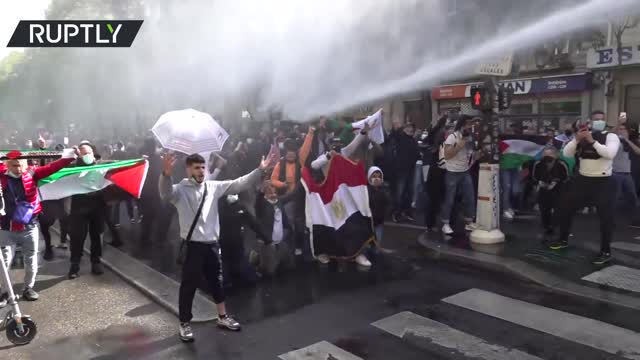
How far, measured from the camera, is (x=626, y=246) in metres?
7.04

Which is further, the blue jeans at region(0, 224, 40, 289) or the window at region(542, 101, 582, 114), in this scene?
the window at region(542, 101, 582, 114)

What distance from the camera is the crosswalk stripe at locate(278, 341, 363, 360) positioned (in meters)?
4.00

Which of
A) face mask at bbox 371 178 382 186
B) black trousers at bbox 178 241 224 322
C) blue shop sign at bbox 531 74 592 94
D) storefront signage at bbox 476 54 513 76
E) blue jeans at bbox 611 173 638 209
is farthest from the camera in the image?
blue shop sign at bbox 531 74 592 94

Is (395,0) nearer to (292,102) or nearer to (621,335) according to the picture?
(292,102)

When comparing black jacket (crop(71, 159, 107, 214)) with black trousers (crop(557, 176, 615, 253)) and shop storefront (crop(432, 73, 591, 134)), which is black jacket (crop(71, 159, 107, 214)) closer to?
black trousers (crop(557, 176, 615, 253))

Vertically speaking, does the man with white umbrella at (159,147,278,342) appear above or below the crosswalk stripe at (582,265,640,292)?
above

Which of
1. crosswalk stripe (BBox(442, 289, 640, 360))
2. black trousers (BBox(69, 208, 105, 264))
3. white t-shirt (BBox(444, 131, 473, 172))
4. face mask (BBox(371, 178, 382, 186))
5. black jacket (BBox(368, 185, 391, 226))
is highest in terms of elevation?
white t-shirt (BBox(444, 131, 473, 172))

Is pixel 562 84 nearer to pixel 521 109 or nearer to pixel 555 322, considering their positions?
pixel 521 109

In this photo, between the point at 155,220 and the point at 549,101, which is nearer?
the point at 155,220

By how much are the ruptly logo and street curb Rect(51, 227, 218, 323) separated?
221 inches

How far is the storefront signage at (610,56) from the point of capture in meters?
15.6

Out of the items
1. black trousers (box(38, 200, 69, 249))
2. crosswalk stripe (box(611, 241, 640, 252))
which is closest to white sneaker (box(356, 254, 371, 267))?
crosswalk stripe (box(611, 241, 640, 252))

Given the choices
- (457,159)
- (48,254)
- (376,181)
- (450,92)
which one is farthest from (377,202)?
(450,92)

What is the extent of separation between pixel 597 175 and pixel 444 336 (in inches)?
122
